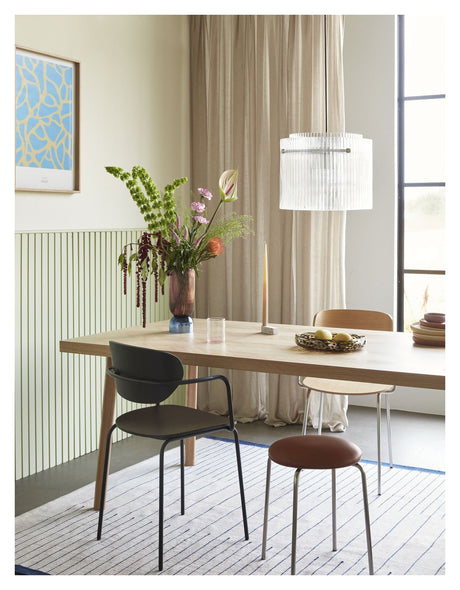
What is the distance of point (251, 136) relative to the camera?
445cm

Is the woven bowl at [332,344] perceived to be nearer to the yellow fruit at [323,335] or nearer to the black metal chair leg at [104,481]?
the yellow fruit at [323,335]

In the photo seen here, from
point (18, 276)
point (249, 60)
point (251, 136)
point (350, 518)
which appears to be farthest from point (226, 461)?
point (249, 60)

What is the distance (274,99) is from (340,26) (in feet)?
1.77

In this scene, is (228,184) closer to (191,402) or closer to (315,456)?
(191,402)

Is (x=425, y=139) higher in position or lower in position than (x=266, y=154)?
higher

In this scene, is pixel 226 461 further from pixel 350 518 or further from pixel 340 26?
pixel 340 26

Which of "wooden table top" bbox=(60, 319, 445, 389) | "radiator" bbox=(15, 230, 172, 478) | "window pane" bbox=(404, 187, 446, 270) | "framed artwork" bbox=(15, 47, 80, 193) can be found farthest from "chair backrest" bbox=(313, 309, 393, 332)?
"framed artwork" bbox=(15, 47, 80, 193)

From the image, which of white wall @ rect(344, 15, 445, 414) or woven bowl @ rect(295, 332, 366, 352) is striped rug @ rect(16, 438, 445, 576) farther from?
white wall @ rect(344, 15, 445, 414)

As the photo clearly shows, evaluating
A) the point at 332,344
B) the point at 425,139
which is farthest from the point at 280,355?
the point at 425,139

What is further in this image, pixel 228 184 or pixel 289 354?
pixel 228 184

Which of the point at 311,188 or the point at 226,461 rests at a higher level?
the point at 311,188

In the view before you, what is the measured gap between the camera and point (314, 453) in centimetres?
237

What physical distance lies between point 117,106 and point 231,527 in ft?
7.61

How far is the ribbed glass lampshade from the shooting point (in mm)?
2961
